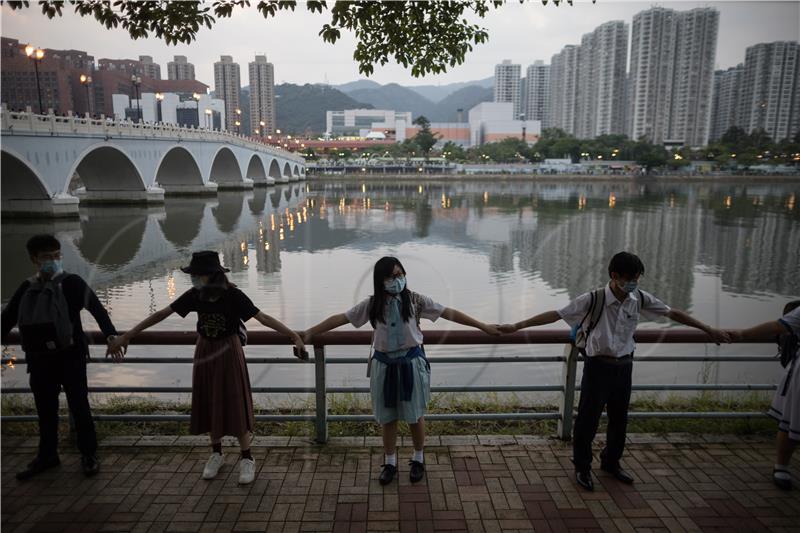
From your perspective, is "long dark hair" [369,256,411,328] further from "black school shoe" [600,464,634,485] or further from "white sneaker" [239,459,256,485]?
"black school shoe" [600,464,634,485]

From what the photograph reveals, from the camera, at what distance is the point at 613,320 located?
11.4ft

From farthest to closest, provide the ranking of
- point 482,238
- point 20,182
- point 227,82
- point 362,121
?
point 227,82
point 362,121
point 20,182
point 482,238

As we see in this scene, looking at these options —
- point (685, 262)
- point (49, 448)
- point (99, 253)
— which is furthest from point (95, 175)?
point (49, 448)

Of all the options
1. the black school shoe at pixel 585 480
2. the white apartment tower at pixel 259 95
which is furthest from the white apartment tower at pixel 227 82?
the black school shoe at pixel 585 480

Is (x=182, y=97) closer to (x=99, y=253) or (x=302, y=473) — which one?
(x=99, y=253)

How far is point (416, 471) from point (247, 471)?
3.54ft

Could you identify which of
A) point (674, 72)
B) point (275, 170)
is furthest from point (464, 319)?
point (674, 72)

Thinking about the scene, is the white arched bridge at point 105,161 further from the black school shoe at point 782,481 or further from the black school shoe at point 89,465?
the black school shoe at point 782,481

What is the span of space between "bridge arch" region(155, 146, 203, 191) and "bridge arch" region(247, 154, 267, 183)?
48.8 feet

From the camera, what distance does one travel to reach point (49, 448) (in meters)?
3.63

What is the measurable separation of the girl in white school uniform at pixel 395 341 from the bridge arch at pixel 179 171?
45.2 meters

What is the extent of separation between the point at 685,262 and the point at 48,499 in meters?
19.0

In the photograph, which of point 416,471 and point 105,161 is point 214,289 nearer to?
point 416,471

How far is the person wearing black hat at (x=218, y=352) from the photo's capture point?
3.48 m
